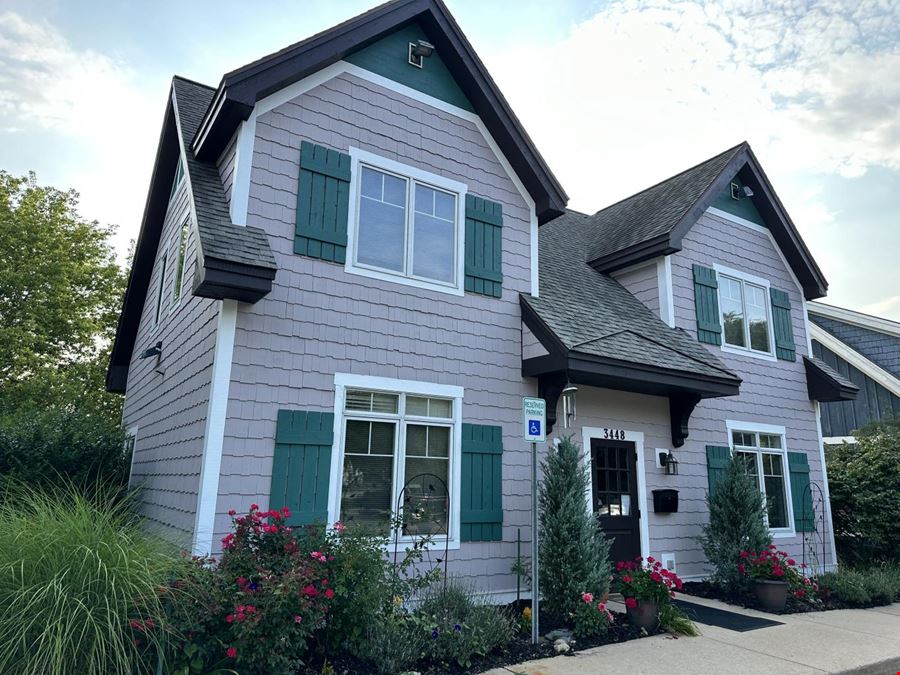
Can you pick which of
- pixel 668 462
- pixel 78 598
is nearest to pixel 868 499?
pixel 668 462

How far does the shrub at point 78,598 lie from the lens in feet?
10.9

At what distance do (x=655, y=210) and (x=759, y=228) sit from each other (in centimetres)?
225

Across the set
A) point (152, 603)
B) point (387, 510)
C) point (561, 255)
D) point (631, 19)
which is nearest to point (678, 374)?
point (561, 255)

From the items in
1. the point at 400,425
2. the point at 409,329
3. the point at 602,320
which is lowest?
the point at 400,425

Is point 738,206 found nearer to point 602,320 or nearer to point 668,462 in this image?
point 602,320

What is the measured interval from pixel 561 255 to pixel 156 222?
7.10 meters

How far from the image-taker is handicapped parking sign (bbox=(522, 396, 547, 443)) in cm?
546

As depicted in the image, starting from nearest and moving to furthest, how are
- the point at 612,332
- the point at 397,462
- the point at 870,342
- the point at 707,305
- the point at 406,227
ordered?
the point at 397,462
the point at 406,227
the point at 612,332
the point at 707,305
the point at 870,342

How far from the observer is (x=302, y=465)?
→ 564 cm

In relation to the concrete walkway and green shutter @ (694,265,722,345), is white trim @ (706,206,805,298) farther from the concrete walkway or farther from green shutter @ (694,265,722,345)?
the concrete walkway

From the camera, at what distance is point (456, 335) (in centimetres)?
698

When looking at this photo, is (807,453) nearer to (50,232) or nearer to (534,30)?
(534,30)

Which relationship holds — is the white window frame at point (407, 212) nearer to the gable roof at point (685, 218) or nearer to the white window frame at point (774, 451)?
the gable roof at point (685, 218)

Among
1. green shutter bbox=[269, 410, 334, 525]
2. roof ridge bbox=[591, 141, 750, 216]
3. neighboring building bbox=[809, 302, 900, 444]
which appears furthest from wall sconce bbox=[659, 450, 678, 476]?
neighboring building bbox=[809, 302, 900, 444]
